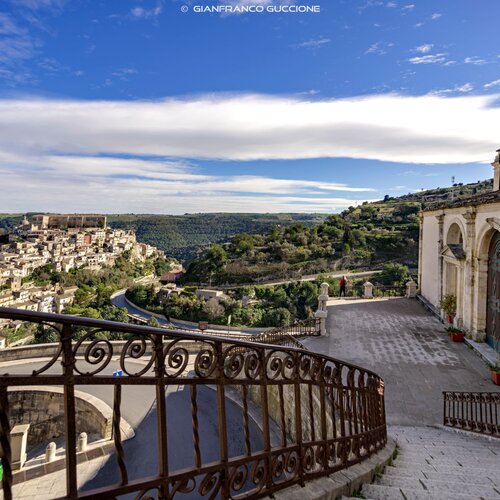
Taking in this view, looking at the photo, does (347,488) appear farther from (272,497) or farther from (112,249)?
(112,249)

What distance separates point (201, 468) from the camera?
1.92 meters

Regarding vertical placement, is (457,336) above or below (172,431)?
above

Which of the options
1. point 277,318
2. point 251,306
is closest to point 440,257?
point 277,318

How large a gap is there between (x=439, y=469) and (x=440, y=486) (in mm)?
946

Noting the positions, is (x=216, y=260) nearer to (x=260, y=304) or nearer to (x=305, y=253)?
(x=305, y=253)

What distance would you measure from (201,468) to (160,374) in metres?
0.54

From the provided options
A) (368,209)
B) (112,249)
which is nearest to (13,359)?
(368,209)

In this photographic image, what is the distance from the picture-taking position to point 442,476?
356cm

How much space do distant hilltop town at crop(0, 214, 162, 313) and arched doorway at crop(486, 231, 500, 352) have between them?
106ft

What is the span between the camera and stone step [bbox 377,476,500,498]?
119 inches

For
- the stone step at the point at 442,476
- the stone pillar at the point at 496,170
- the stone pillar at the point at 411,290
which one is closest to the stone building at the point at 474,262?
the stone pillar at the point at 496,170

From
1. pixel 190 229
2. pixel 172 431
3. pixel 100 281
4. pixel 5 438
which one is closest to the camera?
pixel 5 438

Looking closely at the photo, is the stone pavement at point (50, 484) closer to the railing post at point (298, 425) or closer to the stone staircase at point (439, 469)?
the stone staircase at point (439, 469)

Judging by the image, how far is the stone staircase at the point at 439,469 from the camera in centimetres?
291
